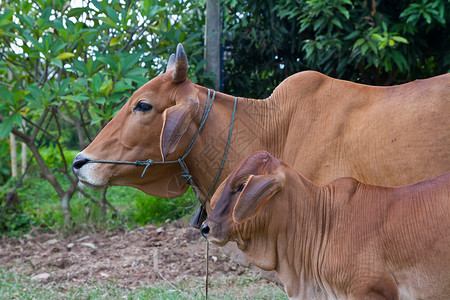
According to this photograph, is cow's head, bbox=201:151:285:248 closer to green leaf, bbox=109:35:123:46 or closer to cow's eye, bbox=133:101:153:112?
cow's eye, bbox=133:101:153:112

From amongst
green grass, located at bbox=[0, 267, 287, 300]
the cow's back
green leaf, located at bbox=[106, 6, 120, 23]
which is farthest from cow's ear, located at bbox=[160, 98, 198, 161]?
green leaf, located at bbox=[106, 6, 120, 23]

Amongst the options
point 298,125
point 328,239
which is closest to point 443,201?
point 328,239

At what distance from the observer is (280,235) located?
2.13 m

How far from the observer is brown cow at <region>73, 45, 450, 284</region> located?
2.66m

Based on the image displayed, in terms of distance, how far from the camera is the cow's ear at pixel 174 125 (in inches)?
106

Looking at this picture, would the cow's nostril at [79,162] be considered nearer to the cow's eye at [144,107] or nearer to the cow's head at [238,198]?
the cow's eye at [144,107]

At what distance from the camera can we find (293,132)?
2900 millimetres

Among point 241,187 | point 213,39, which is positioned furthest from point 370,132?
point 213,39

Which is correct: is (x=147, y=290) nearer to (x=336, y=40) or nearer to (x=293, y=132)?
(x=293, y=132)

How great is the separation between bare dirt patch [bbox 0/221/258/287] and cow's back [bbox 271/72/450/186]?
2.25 metres

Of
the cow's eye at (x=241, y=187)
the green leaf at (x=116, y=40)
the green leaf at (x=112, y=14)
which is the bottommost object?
the cow's eye at (x=241, y=187)

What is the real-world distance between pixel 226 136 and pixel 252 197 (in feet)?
3.30

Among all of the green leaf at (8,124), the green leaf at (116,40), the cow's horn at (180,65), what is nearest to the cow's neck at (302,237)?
the cow's horn at (180,65)

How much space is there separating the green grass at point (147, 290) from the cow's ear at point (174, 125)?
163 centimetres
